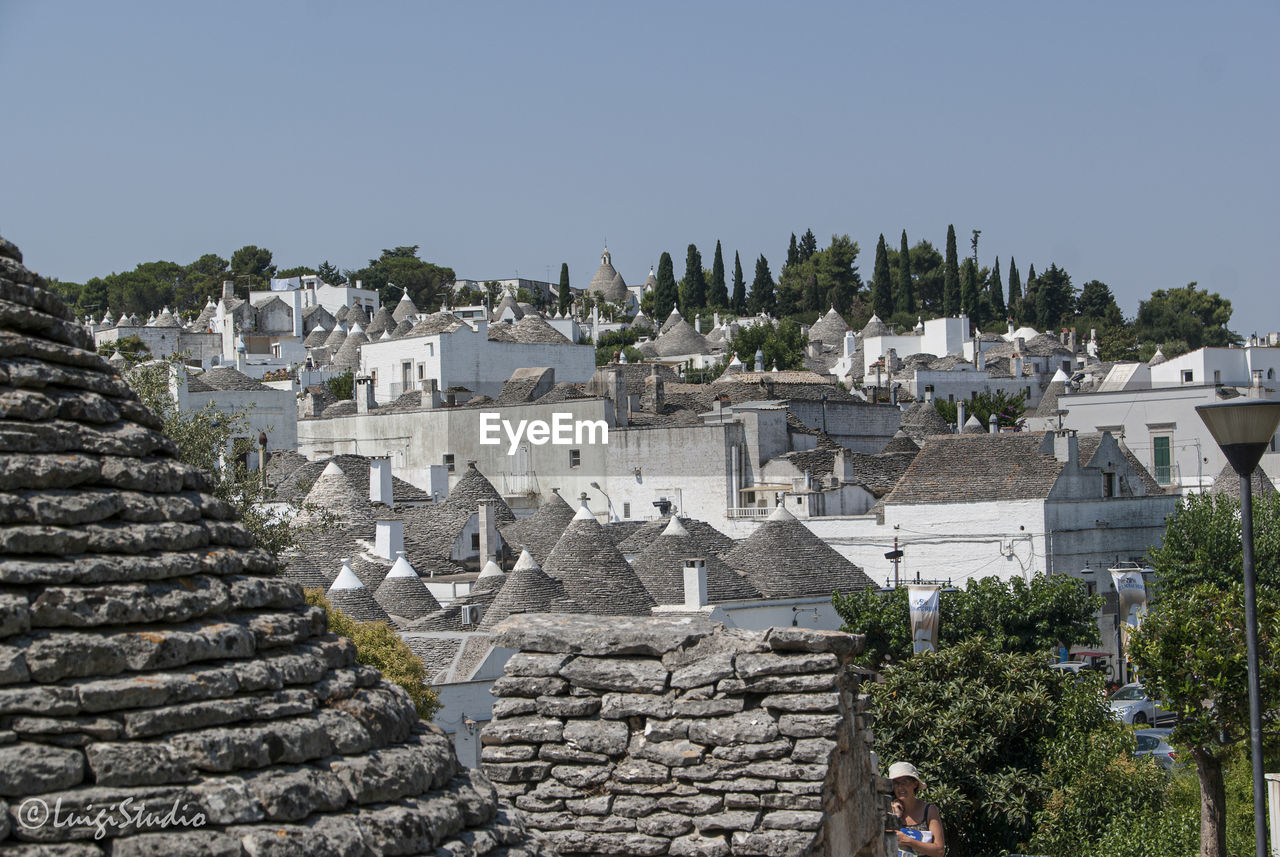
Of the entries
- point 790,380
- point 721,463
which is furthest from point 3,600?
point 790,380

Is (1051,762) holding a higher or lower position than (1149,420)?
lower

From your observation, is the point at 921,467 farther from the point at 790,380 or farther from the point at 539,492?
the point at 790,380

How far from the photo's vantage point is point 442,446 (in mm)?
60406

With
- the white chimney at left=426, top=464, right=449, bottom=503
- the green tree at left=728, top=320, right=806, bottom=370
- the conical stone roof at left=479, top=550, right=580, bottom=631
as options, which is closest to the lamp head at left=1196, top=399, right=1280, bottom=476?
the conical stone roof at left=479, top=550, right=580, bottom=631

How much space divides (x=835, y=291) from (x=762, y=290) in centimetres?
671

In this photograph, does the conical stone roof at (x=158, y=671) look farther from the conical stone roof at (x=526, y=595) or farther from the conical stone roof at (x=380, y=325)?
the conical stone roof at (x=380, y=325)

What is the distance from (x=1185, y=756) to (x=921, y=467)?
100.0 ft

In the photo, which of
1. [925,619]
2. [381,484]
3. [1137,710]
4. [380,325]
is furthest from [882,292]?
[925,619]

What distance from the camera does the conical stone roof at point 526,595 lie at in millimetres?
30078

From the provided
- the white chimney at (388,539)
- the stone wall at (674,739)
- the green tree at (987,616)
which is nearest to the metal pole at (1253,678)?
the stone wall at (674,739)

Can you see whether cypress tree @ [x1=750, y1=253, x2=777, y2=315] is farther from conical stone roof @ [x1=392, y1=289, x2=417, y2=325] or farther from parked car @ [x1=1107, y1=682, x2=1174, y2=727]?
parked car @ [x1=1107, y1=682, x2=1174, y2=727]

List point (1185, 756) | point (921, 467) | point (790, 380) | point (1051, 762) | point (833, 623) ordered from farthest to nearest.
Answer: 1. point (790, 380)
2. point (921, 467)
3. point (833, 623)
4. point (1051, 762)
5. point (1185, 756)

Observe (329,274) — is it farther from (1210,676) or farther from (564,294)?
(1210,676)

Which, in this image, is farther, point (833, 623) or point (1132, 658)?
point (833, 623)
